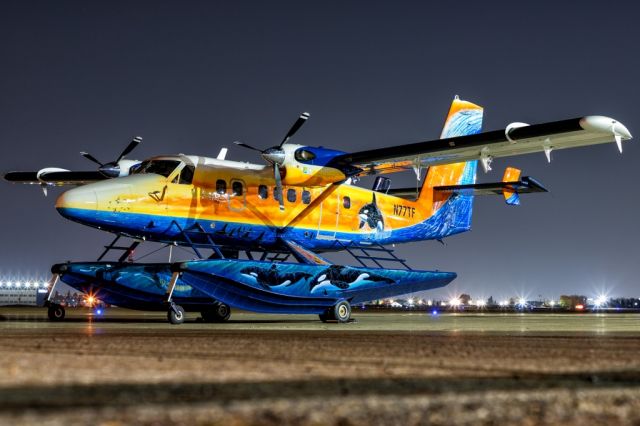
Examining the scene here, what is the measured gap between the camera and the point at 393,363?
5996 millimetres

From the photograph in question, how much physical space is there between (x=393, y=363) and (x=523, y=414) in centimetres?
251

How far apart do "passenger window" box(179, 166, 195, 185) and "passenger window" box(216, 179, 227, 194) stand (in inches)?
32.5

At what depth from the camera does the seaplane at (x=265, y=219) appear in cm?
1769

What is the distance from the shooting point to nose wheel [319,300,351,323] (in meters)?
19.8

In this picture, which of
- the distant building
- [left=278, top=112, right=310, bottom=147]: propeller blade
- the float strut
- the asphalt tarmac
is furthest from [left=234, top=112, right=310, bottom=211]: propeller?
the distant building

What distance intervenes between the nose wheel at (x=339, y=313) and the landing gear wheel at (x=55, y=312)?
704 centimetres

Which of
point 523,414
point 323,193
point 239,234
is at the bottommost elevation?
point 523,414

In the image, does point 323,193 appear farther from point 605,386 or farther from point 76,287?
point 605,386

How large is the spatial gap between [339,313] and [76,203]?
25.0 feet

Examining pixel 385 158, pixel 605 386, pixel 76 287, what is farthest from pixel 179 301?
pixel 605 386

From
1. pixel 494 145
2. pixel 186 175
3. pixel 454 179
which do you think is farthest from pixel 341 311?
pixel 454 179

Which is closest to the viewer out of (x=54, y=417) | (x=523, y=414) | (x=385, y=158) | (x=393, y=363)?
(x=54, y=417)

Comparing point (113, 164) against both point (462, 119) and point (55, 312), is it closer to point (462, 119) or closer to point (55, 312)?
point (55, 312)

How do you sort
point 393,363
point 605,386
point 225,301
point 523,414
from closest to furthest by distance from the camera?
point 523,414
point 605,386
point 393,363
point 225,301
